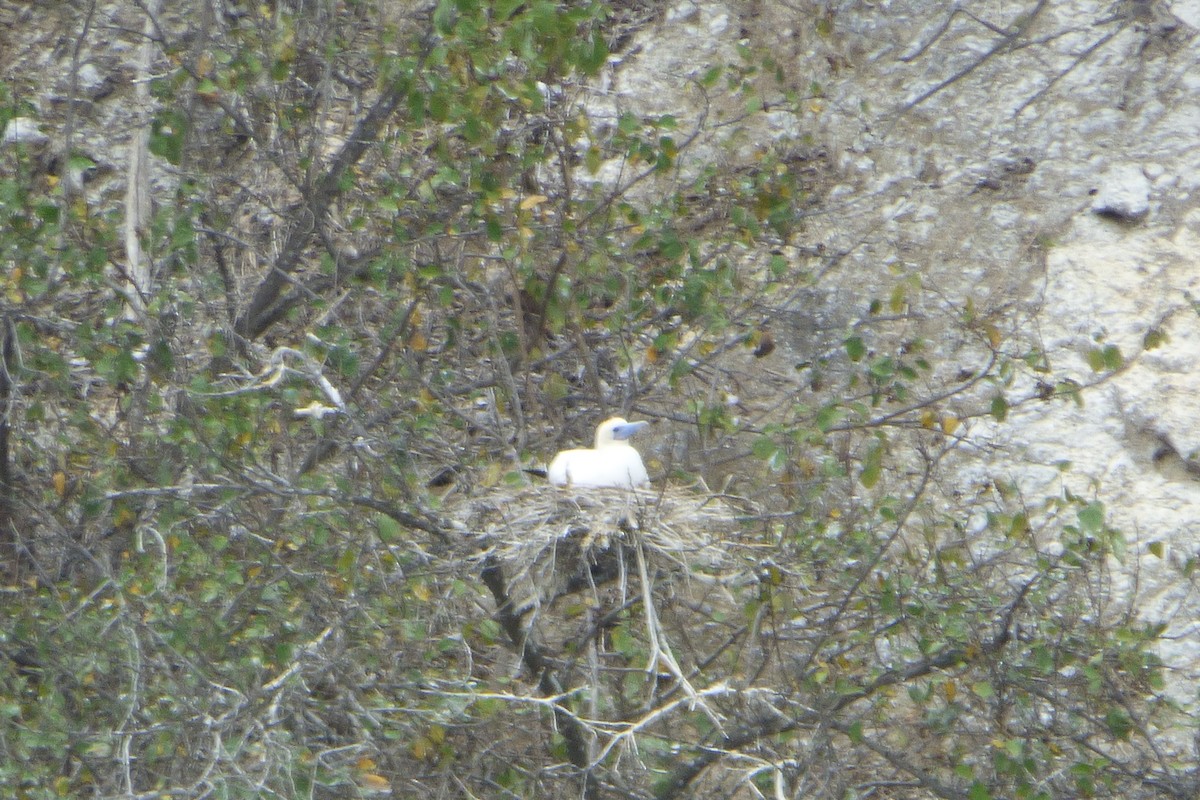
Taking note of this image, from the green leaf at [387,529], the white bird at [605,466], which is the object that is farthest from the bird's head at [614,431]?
the green leaf at [387,529]

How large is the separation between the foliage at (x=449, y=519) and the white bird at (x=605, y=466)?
26cm

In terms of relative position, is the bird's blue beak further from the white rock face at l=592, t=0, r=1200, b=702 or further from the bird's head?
the white rock face at l=592, t=0, r=1200, b=702

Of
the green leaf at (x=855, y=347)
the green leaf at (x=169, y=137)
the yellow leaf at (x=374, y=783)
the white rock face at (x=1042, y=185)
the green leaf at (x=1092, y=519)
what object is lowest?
the white rock face at (x=1042, y=185)

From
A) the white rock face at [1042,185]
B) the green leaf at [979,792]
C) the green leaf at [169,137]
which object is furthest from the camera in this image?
the white rock face at [1042,185]

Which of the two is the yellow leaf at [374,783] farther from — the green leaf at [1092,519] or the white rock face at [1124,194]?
the white rock face at [1124,194]

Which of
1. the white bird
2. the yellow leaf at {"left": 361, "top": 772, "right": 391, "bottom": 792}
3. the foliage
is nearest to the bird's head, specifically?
the white bird

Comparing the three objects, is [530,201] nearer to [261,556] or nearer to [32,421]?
[261,556]

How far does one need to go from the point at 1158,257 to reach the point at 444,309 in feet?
13.6

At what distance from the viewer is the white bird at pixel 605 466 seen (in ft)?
18.4

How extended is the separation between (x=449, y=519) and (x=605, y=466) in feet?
2.37

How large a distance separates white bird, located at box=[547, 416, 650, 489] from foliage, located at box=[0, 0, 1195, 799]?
0.84ft

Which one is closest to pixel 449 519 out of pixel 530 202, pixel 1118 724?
pixel 530 202

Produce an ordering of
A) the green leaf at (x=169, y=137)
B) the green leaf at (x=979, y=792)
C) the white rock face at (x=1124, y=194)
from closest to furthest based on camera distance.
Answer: the green leaf at (x=979, y=792), the green leaf at (x=169, y=137), the white rock face at (x=1124, y=194)

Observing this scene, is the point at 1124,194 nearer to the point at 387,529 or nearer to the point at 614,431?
the point at 614,431
